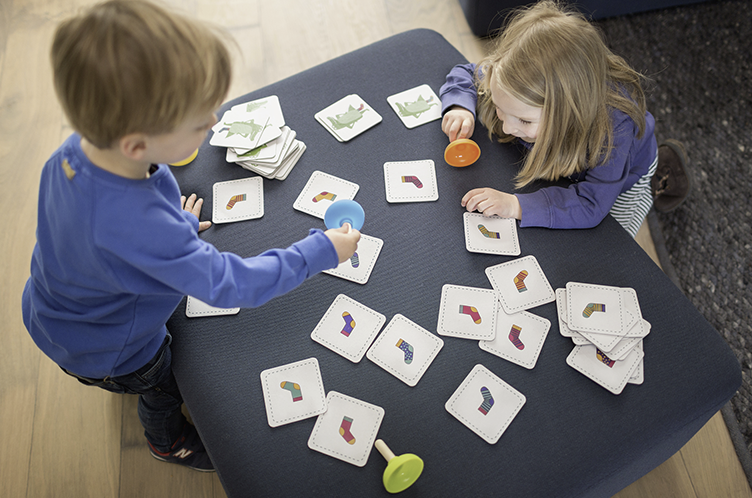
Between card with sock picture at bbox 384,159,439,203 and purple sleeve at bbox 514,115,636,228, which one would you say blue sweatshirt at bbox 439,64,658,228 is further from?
card with sock picture at bbox 384,159,439,203

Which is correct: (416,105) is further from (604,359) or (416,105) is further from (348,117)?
(604,359)

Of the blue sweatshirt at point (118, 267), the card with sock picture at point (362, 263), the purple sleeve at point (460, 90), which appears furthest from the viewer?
the purple sleeve at point (460, 90)

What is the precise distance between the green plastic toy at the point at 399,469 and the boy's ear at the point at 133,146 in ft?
2.90

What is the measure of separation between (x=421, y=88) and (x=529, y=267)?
81 centimetres

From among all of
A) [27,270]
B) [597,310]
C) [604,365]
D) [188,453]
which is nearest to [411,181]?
[597,310]

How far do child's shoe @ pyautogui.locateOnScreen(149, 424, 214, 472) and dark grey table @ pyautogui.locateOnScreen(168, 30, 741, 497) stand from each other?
0.33m

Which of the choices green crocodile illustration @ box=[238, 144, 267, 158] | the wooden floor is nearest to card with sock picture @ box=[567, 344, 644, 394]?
the wooden floor

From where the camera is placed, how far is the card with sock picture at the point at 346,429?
1327 millimetres

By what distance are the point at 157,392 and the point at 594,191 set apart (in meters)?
1.46

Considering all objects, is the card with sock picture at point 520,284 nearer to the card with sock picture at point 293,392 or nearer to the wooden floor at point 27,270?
the card with sock picture at point 293,392

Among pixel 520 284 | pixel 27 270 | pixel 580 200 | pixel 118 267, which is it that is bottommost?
pixel 27 270

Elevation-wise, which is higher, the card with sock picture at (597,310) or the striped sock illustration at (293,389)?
the card with sock picture at (597,310)

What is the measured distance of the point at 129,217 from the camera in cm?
103

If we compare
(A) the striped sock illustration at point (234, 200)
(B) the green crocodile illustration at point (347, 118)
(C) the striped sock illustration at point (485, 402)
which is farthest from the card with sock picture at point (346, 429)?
(B) the green crocodile illustration at point (347, 118)
